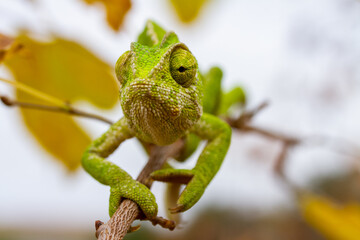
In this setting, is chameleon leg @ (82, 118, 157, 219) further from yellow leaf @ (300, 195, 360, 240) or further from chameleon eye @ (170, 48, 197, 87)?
yellow leaf @ (300, 195, 360, 240)

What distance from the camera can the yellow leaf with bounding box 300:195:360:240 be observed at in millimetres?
1299

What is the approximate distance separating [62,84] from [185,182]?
639 millimetres

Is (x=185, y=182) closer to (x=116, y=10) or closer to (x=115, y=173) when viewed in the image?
(x=115, y=173)

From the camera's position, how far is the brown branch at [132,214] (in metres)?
0.72

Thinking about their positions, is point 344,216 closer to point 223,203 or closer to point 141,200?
point 141,200

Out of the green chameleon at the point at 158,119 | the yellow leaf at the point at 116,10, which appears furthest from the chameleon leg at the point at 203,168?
the yellow leaf at the point at 116,10

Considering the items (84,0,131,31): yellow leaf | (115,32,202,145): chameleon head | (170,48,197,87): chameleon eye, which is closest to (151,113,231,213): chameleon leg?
(115,32,202,145): chameleon head

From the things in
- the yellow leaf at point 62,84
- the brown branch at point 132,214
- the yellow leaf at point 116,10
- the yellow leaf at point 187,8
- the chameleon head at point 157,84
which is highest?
the yellow leaf at point 187,8

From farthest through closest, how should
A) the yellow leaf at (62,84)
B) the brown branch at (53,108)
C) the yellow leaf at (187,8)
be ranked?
the yellow leaf at (187,8) < the yellow leaf at (62,84) < the brown branch at (53,108)

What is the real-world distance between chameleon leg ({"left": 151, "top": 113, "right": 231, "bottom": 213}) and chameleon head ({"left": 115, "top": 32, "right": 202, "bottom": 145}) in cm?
16

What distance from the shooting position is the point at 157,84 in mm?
874

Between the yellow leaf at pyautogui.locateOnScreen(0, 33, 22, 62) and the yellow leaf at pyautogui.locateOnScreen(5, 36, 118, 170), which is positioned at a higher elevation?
the yellow leaf at pyautogui.locateOnScreen(5, 36, 118, 170)

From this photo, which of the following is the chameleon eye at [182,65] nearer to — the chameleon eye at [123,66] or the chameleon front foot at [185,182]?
the chameleon eye at [123,66]

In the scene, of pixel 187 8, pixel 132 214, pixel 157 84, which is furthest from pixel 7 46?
pixel 187 8
